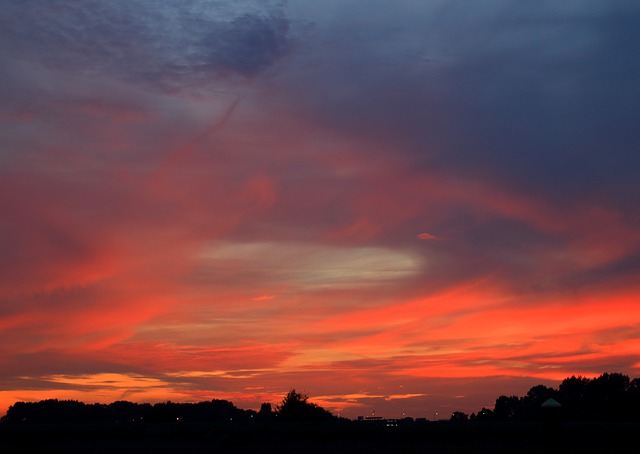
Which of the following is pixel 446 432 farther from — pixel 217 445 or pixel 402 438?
pixel 217 445

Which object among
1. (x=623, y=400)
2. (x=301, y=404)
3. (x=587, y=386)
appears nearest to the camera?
(x=301, y=404)

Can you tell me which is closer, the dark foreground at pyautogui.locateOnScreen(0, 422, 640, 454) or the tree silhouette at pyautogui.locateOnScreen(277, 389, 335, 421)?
the dark foreground at pyautogui.locateOnScreen(0, 422, 640, 454)

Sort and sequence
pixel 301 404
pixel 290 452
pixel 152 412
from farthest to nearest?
pixel 152 412
pixel 301 404
pixel 290 452

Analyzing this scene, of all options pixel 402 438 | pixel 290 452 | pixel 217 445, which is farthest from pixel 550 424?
pixel 217 445

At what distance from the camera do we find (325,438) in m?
35.2

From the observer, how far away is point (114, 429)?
37.7 meters

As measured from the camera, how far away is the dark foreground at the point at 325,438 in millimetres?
33062

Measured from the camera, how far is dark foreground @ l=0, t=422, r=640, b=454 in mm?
33062

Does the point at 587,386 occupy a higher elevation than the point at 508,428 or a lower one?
higher

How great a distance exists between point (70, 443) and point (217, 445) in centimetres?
724

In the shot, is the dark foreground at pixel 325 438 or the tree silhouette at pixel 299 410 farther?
the tree silhouette at pixel 299 410

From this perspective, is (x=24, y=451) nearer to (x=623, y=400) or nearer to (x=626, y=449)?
(x=626, y=449)

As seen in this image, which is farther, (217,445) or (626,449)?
(217,445)

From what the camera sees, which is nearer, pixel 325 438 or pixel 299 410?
pixel 325 438
